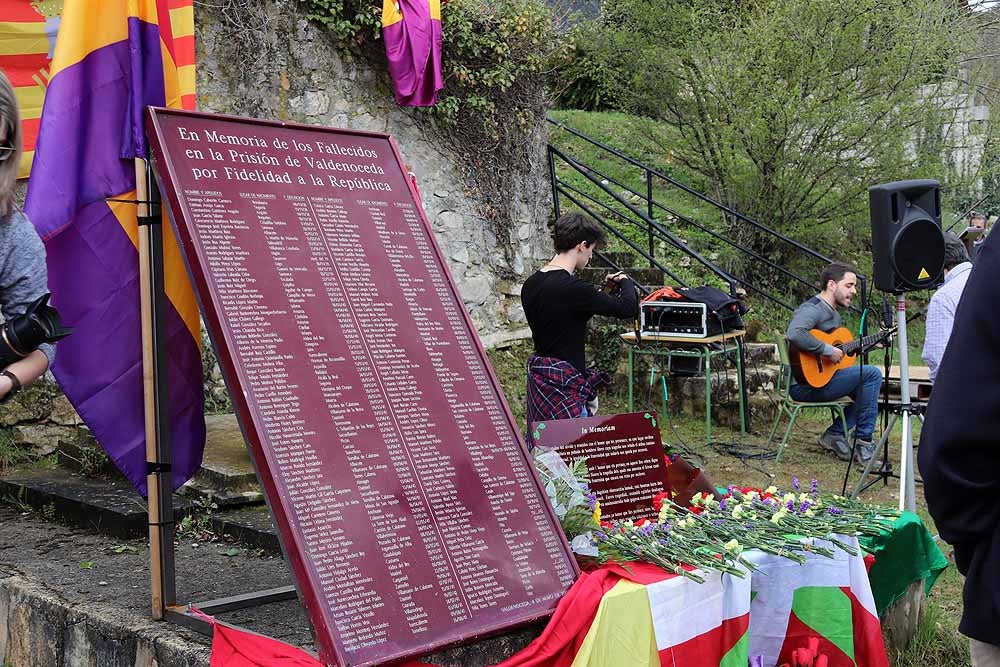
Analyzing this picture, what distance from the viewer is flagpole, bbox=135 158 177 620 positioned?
301 centimetres

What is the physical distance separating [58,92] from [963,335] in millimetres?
2555

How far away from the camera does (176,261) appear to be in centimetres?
313

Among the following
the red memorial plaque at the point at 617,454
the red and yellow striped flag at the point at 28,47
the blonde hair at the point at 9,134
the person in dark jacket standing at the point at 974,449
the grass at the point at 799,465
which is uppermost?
the red and yellow striped flag at the point at 28,47

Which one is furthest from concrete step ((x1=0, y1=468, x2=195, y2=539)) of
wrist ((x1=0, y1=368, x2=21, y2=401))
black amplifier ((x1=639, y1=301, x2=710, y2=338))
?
black amplifier ((x1=639, y1=301, x2=710, y2=338))

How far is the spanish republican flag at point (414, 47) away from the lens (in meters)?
7.51

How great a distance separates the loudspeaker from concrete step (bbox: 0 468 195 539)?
359 centimetres

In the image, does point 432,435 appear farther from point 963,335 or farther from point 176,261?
point 963,335

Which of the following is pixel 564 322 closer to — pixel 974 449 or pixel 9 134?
pixel 9 134

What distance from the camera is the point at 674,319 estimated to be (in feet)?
27.7

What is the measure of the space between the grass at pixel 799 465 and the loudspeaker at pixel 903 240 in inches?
55.4

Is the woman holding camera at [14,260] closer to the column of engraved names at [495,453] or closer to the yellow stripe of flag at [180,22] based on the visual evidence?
the yellow stripe of flag at [180,22]

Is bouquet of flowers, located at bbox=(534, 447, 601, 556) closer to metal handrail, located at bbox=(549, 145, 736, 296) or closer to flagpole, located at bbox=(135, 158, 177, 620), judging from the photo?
flagpole, located at bbox=(135, 158, 177, 620)

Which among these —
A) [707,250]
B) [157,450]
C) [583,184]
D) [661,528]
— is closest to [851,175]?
[707,250]

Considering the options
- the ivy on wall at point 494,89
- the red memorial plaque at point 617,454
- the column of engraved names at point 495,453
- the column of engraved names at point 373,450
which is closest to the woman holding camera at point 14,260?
the column of engraved names at point 373,450
